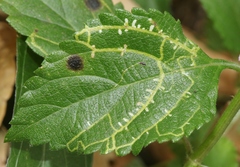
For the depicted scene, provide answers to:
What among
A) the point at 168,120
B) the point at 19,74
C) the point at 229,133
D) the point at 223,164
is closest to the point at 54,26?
the point at 19,74

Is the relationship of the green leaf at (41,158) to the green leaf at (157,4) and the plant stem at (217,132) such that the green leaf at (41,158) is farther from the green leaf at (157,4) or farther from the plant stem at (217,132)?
the green leaf at (157,4)

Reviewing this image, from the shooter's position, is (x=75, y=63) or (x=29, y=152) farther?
(x=29, y=152)

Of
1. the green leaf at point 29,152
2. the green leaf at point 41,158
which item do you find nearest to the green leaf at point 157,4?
the green leaf at point 29,152

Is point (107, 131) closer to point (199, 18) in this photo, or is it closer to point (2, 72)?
point (2, 72)

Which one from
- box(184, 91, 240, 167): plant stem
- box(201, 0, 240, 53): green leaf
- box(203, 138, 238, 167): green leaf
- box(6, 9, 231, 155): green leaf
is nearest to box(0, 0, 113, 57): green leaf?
box(6, 9, 231, 155): green leaf

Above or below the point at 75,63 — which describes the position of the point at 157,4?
below

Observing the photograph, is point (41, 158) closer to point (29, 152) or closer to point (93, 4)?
point (29, 152)

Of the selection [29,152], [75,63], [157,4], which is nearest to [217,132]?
[75,63]
